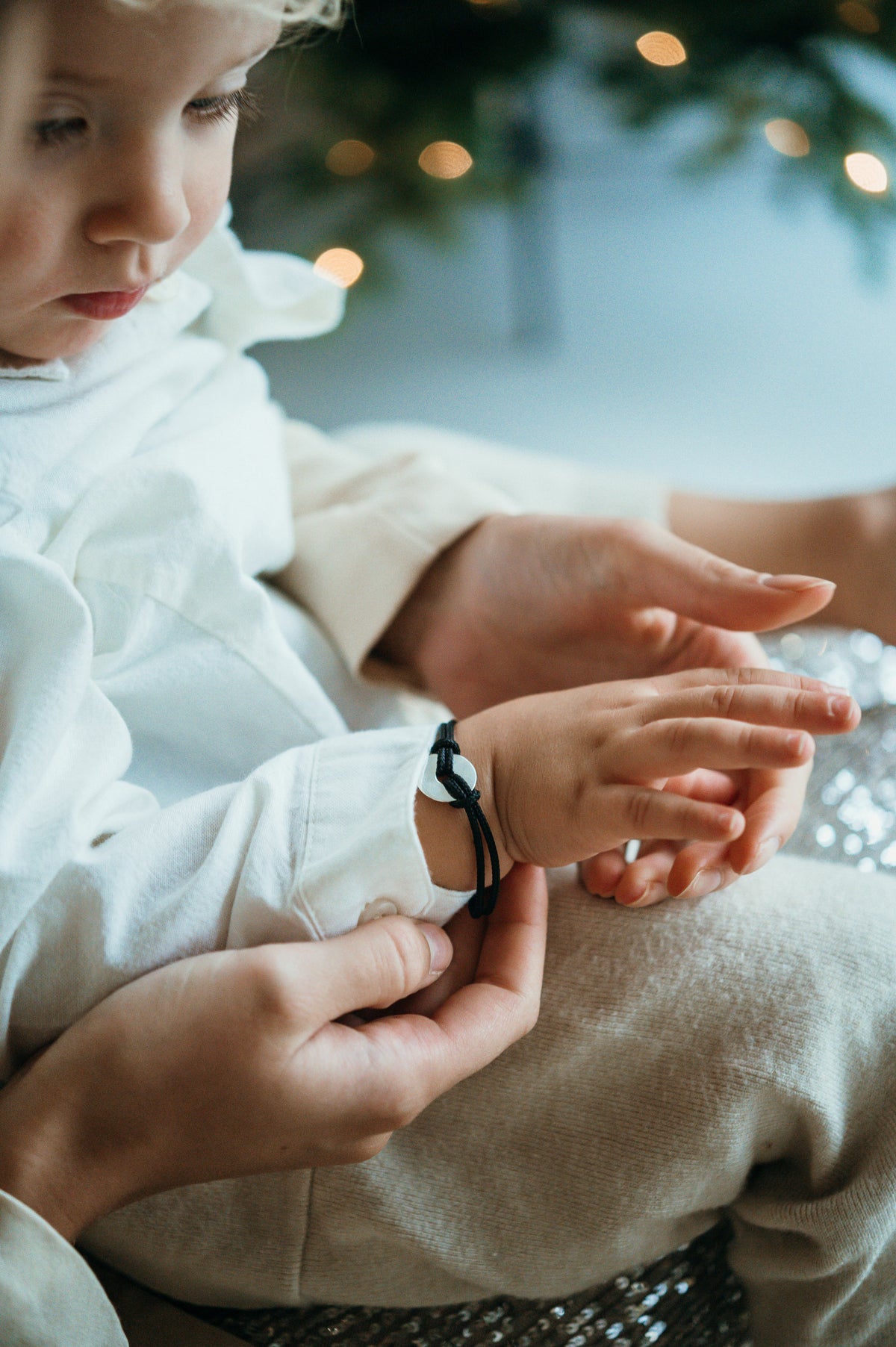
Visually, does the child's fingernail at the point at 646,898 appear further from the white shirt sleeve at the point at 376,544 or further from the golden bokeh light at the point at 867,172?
the golden bokeh light at the point at 867,172

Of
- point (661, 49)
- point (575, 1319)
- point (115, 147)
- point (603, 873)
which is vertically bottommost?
point (575, 1319)

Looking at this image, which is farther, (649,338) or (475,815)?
(649,338)

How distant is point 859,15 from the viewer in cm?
96

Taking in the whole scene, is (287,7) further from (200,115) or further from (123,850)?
(123,850)

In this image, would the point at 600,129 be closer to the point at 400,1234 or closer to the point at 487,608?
the point at 487,608

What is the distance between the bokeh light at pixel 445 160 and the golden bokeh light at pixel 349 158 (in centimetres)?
5

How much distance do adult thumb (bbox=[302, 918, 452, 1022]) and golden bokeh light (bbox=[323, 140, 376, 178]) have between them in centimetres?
90

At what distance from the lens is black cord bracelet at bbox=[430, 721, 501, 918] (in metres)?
0.40

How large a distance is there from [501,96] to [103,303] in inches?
33.7

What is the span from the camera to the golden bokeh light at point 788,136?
105 cm

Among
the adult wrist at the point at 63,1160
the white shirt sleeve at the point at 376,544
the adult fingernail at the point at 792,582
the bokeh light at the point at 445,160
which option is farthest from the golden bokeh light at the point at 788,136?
the adult wrist at the point at 63,1160

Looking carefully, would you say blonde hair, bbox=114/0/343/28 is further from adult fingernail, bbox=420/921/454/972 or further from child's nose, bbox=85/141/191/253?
adult fingernail, bbox=420/921/454/972

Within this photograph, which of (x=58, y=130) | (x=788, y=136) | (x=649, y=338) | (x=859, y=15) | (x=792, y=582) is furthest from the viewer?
(x=649, y=338)

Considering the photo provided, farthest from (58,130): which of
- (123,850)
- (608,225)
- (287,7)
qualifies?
(608,225)
